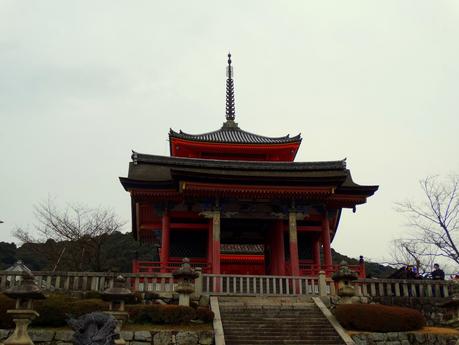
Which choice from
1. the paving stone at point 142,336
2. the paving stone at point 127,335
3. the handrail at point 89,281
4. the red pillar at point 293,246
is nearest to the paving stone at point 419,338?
the red pillar at point 293,246

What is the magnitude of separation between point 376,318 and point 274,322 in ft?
11.2

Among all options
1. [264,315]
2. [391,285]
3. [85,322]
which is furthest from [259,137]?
[85,322]

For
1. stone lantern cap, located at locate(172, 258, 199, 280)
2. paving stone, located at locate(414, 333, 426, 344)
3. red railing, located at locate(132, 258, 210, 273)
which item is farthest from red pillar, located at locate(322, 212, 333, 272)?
stone lantern cap, located at locate(172, 258, 199, 280)

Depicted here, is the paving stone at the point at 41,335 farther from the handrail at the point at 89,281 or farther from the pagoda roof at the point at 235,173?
the pagoda roof at the point at 235,173

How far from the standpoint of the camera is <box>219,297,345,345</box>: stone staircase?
47.4ft

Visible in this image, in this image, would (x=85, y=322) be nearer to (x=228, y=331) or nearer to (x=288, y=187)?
(x=228, y=331)

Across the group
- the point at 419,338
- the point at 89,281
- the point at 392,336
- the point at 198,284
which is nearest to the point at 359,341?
the point at 392,336

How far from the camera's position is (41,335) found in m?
13.6

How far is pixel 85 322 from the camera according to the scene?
386 inches

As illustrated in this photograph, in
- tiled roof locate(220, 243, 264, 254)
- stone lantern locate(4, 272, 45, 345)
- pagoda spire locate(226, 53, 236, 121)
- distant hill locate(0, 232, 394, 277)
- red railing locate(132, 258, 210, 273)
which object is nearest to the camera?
stone lantern locate(4, 272, 45, 345)

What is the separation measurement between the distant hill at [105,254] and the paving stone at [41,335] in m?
19.7

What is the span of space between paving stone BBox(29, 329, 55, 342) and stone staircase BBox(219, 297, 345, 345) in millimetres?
5307

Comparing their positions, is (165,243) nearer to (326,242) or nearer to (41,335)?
(326,242)

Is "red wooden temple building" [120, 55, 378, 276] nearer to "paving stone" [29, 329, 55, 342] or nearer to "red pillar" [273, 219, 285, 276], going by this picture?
"red pillar" [273, 219, 285, 276]
